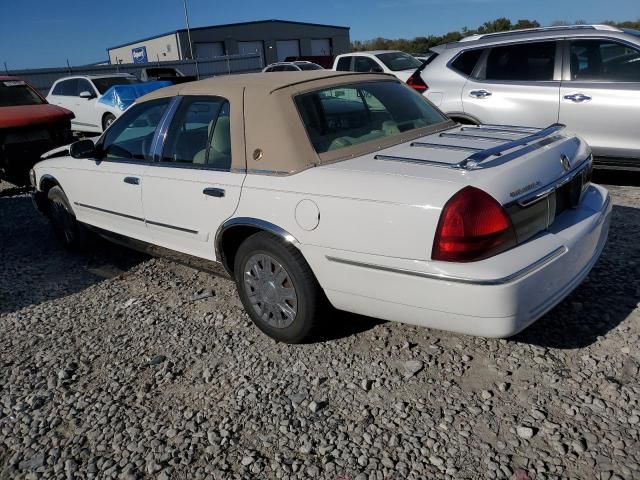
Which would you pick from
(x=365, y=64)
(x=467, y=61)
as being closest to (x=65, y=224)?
(x=467, y=61)

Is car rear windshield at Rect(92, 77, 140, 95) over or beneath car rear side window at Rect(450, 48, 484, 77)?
beneath

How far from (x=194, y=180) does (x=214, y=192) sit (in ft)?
0.79

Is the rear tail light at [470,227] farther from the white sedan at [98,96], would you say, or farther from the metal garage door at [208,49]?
the metal garage door at [208,49]

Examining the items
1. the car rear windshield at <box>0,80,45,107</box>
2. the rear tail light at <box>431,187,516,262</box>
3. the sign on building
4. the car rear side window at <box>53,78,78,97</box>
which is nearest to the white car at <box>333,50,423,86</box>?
the car rear side window at <box>53,78,78,97</box>

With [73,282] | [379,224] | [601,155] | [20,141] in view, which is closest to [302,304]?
[379,224]

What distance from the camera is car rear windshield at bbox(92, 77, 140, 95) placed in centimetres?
1338

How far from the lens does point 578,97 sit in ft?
18.3

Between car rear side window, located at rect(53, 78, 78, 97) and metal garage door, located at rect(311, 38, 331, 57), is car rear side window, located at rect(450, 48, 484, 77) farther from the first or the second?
metal garage door, located at rect(311, 38, 331, 57)

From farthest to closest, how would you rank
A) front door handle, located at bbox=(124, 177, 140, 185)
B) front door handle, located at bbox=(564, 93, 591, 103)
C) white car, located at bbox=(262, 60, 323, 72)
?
white car, located at bbox=(262, 60, 323, 72)
front door handle, located at bbox=(564, 93, 591, 103)
front door handle, located at bbox=(124, 177, 140, 185)

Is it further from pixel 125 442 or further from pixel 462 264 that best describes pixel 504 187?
pixel 125 442

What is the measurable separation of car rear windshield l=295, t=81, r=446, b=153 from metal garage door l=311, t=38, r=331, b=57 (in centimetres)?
5007

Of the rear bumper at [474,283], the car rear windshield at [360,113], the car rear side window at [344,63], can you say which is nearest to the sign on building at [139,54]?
the car rear side window at [344,63]

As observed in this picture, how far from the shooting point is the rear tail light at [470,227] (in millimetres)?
2482

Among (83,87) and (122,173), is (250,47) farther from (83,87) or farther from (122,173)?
(122,173)
